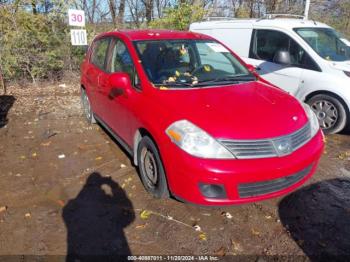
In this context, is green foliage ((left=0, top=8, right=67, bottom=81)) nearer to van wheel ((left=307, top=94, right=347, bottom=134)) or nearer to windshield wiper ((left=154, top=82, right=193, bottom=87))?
windshield wiper ((left=154, top=82, right=193, bottom=87))

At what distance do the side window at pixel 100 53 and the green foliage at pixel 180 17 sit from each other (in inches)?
252

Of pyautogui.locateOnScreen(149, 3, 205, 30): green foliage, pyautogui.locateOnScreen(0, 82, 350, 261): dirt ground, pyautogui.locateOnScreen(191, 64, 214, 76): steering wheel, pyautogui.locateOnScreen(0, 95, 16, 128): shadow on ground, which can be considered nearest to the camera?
pyautogui.locateOnScreen(0, 82, 350, 261): dirt ground

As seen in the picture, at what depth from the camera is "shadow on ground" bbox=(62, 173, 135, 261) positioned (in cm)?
296

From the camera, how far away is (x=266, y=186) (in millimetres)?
3086

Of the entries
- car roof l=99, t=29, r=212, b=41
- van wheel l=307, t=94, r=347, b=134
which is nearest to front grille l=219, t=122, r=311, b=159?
car roof l=99, t=29, r=212, b=41

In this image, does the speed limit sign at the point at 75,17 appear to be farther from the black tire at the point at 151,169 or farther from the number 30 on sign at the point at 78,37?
the black tire at the point at 151,169

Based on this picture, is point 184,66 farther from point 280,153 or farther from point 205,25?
point 205,25

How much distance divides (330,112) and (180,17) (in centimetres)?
741

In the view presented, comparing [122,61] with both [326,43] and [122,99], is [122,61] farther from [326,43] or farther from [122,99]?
[326,43]

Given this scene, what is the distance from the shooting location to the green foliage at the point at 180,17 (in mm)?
11570

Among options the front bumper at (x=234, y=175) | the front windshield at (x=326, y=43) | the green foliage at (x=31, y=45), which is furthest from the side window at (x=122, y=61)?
the green foliage at (x=31, y=45)

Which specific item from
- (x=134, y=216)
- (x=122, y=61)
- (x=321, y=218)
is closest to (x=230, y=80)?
(x=122, y=61)

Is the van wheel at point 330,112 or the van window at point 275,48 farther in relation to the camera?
the van window at point 275,48

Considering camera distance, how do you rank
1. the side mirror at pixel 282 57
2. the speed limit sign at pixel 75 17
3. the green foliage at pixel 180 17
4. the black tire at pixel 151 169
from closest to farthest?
the black tire at pixel 151 169, the side mirror at pixel 282 57, the speed limit sign at pixel 75 17, the green foliage at pixel 180 17
